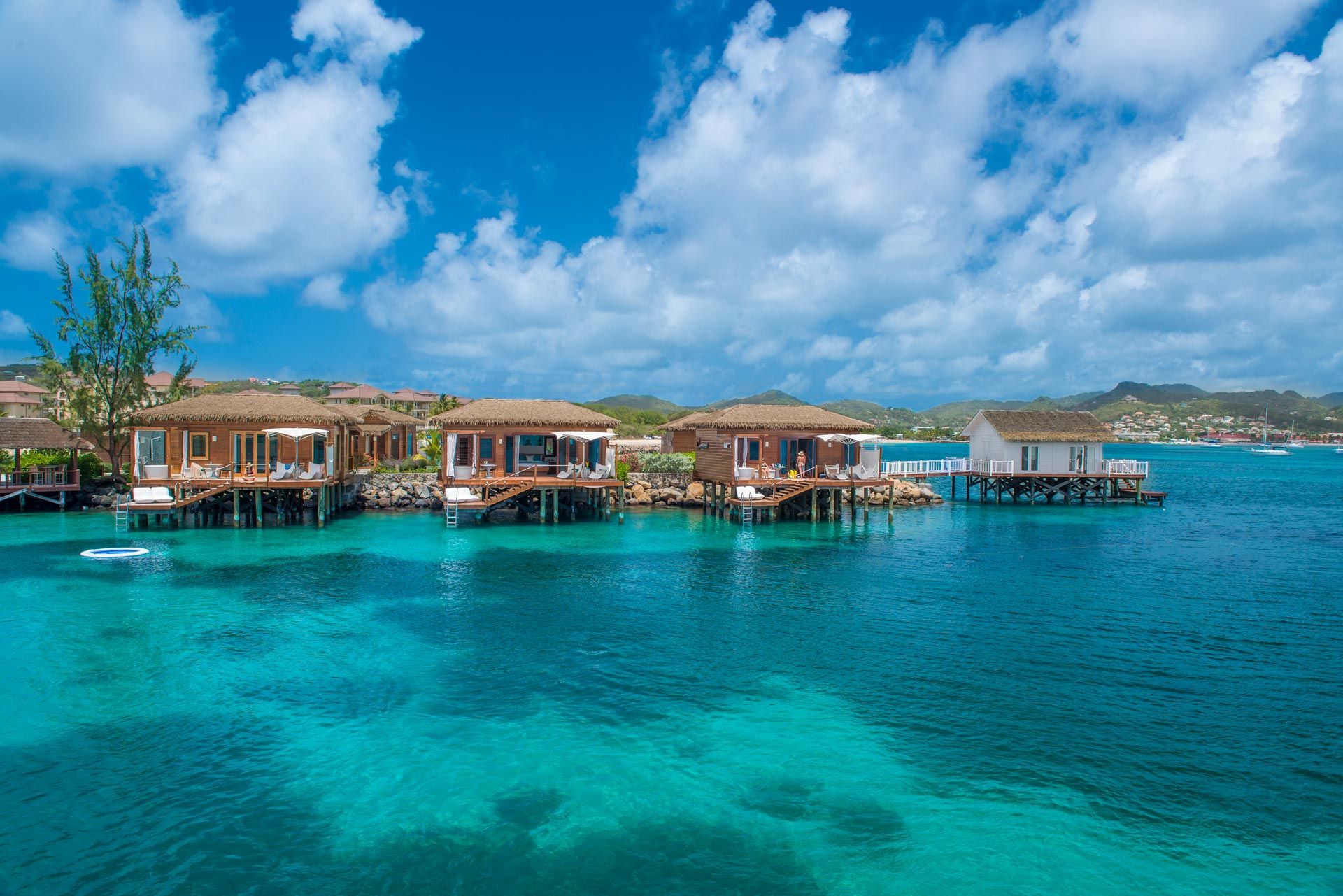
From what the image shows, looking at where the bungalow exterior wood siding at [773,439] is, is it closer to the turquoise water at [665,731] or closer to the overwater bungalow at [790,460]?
the overwater bungalow at [790,460]

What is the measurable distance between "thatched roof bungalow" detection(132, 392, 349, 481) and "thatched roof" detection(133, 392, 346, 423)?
30 mm

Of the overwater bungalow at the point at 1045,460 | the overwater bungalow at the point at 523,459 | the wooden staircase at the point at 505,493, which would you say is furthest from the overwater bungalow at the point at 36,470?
the overwater bungalow at the point at 1045,460

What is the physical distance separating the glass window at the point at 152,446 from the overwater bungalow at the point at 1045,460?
132ft

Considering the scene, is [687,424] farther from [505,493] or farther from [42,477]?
[42,477]

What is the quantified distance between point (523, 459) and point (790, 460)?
12.6 metres

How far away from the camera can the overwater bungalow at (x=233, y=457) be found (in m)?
32.8

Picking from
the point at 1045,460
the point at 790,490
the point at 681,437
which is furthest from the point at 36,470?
the point at 1045,460

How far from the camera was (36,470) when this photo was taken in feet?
124

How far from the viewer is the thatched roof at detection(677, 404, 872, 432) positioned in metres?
37.2

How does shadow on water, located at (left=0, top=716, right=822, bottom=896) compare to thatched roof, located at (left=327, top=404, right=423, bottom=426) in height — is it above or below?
below

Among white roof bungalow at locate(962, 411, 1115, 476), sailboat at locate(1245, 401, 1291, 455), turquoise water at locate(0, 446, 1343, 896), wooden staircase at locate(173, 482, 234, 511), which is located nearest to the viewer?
turquoise water at locate(0, 446, 1343, 896)

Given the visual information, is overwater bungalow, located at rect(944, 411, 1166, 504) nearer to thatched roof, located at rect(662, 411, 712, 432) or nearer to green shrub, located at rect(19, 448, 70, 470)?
thatched roof, located at rect(662, 411, 712, 432)

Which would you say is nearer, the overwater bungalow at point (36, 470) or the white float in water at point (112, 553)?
the white float in water at point (112, 553)

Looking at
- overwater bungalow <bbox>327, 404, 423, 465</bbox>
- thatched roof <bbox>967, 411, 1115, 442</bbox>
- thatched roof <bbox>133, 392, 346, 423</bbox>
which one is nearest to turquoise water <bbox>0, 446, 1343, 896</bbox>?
thatched roof <bbox>133, 392, 346, 423</bbox>
